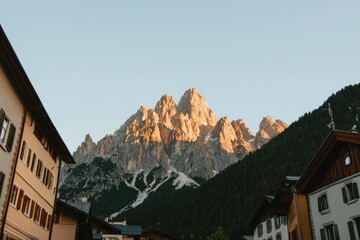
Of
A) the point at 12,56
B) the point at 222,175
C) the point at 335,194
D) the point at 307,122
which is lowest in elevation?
the point at 335,194

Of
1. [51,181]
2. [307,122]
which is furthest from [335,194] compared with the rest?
[307,122]

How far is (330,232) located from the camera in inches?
1247

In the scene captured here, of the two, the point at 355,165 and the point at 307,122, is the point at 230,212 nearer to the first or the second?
the point at 307,122

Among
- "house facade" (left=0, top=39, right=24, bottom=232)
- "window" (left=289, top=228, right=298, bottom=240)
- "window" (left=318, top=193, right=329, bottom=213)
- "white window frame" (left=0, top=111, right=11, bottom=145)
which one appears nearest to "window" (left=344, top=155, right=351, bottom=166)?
"window" (left=318, top=193, right=329, bottom=213)

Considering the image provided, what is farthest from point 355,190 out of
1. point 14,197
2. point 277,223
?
point 277,223

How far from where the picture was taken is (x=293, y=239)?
135 feet

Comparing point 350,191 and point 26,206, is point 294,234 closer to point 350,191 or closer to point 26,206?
point 350,191

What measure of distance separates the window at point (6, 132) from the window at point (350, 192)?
23360 mm

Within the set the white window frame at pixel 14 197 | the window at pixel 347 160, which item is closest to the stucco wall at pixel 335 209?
the window at pixel 347 160

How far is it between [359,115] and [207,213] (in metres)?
64.6

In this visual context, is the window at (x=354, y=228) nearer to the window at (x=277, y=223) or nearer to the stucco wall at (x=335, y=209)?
the stucco wall at (x=335, y=209)

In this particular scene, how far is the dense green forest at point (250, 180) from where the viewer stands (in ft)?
468

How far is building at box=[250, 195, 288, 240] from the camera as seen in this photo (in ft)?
162

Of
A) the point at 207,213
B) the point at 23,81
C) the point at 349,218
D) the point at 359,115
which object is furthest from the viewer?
the point at 207,213
